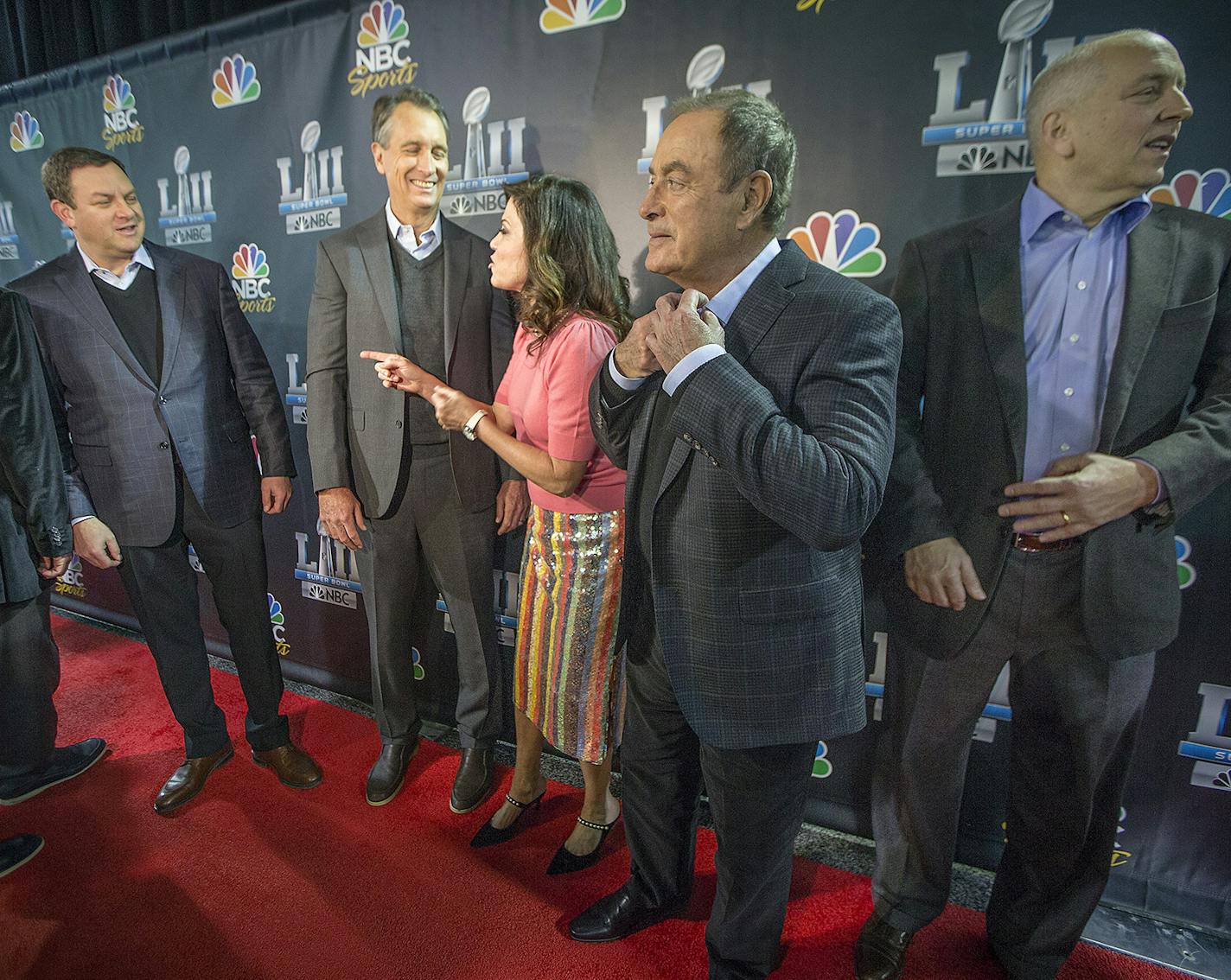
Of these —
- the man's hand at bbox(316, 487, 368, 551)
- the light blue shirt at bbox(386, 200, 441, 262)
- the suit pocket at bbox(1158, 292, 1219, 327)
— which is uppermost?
the light blue shirt at bbox(386, 200, 441, 262)

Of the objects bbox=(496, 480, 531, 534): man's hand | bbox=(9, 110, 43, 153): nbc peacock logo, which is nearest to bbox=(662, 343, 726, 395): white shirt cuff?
bbox=(496, 480, 531, 534): man's hand

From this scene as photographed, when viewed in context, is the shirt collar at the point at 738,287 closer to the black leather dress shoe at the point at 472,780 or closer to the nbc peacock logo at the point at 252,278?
the black leather dress shoe at the point at 472,780

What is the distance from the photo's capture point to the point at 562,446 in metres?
1.72

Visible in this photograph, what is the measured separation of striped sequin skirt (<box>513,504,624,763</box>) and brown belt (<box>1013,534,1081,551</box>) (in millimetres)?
926

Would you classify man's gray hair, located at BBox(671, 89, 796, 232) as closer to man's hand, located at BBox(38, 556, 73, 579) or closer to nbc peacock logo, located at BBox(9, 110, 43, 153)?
man's hand, located at BBox(38, 556, 73, 579)

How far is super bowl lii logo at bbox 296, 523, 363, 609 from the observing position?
123 inches

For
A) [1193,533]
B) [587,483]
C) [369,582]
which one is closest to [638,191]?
[587,483]

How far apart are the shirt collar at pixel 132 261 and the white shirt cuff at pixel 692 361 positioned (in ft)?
6.68

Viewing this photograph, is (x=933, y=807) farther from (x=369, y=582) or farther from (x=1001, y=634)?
(x=369, y=582)

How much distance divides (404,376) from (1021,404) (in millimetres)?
1576

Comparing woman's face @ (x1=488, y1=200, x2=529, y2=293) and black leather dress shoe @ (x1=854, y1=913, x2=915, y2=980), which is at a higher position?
woman's face @ (x1=488, y1=200, x2=529, y2=293)

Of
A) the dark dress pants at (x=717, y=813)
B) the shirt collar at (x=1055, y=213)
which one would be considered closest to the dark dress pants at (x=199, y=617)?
the dark dress pants at (x=717, y=813)

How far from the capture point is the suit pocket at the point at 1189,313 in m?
1.34

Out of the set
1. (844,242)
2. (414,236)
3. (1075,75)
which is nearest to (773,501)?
(1075,75)
